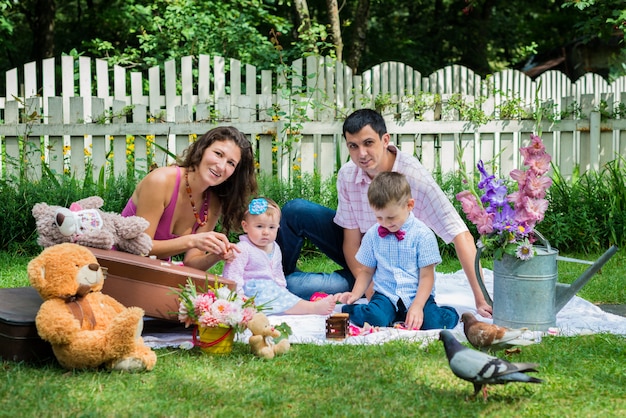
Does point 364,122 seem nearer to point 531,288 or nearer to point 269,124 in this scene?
point 531,288

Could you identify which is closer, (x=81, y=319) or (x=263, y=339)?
(x=81, y=319)

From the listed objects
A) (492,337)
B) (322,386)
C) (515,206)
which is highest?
(515,206)

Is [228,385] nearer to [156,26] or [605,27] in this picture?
[605,27]

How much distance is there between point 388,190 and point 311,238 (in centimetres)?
97

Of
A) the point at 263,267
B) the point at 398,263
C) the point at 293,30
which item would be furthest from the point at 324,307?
the point at 293,30

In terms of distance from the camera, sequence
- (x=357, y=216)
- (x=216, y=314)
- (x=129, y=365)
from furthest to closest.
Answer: (x=357, y=216), (x=216, y=314), (x=129, y=365)

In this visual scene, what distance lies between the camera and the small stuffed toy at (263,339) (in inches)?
131

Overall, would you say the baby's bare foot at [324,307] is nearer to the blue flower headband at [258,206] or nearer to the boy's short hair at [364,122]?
the blue flower headband at [258,206]

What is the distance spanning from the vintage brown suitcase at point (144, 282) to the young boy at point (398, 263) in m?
0.90

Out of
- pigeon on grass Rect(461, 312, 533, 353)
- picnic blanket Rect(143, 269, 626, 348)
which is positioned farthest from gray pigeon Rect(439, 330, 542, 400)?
picnic blanket Rect(143, 269, 626, 348)

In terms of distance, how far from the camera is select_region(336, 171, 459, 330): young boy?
3959mm

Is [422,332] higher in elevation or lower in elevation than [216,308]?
lower

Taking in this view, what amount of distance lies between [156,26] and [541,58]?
8.31 metres

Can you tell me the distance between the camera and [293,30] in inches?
511
